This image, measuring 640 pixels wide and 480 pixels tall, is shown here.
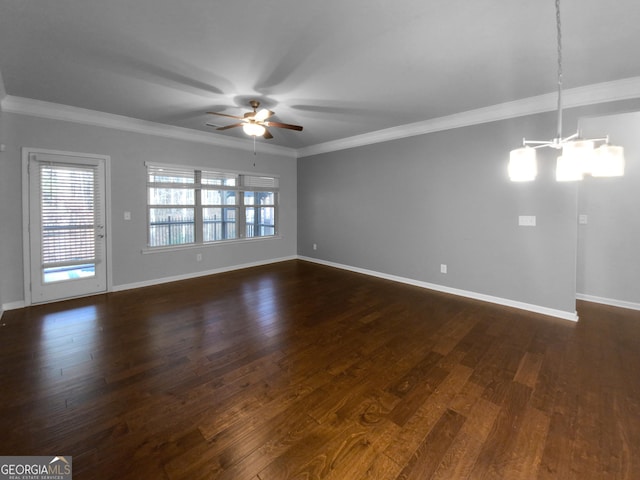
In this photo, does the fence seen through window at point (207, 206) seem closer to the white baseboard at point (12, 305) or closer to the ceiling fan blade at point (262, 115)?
the white baseboard at point (12, 305)

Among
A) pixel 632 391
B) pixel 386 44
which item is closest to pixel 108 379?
pixel 386 44

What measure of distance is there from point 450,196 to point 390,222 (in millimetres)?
1112

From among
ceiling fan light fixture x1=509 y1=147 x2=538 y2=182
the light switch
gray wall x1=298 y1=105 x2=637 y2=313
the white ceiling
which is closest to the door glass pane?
the white ceiling

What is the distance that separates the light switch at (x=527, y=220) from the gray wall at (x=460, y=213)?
5 cm

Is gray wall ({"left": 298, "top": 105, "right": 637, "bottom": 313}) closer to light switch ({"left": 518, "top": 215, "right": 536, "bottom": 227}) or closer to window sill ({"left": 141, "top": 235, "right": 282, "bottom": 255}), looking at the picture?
light switch ({"left": 518, "top": 215, "right": 536, "bottom": 227})

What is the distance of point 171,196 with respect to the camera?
496 centimetres

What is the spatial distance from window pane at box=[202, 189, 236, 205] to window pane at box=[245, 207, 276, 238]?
0.41m

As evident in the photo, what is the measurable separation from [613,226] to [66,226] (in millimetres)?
7517

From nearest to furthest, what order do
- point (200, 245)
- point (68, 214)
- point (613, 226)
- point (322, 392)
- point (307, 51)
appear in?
1. point (322, 392)
2. point (307, 51)
3. point (613, 226)
4. point (68, 214)
5. point (200, 245)

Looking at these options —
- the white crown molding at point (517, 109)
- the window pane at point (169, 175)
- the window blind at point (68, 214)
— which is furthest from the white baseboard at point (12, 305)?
the white crown molding at point (517, 109)

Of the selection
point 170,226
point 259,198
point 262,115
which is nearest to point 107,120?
point 170,226

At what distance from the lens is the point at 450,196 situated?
14.0 feet

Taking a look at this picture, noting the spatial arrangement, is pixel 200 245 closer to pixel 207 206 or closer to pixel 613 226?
pixel 207 206

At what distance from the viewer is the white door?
369cm
